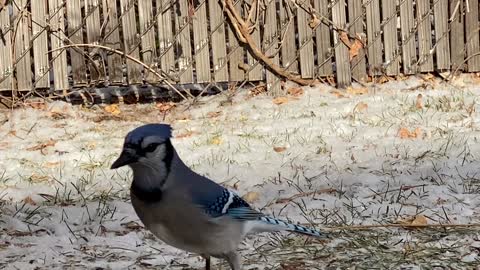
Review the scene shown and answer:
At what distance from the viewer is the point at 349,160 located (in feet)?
15.7

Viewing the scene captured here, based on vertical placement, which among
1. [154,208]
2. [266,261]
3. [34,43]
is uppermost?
[34,43]

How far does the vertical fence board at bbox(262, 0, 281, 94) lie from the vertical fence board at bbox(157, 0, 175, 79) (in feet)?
2.43

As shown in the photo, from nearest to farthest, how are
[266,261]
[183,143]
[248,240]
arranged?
[266,261] → [248,240] → [183,143]

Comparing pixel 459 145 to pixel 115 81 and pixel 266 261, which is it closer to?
pixel 266 261

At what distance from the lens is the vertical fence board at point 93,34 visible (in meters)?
6.33

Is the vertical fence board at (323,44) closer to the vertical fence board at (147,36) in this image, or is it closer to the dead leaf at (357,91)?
the dead leaf at (357,91)

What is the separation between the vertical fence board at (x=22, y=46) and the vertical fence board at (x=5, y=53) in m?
0.04

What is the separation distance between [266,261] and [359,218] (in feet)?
2.13

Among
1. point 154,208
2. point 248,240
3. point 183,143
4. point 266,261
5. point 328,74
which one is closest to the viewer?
point 154,208

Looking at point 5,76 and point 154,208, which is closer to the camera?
point 154,208

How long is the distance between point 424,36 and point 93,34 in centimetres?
269

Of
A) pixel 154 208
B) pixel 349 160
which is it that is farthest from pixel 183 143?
pixel 154 208

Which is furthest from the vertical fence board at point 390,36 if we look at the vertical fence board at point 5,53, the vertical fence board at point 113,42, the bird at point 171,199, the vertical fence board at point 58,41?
the bird at point 171,199

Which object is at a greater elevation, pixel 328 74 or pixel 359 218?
pixel 328 74
